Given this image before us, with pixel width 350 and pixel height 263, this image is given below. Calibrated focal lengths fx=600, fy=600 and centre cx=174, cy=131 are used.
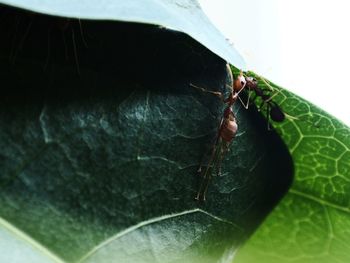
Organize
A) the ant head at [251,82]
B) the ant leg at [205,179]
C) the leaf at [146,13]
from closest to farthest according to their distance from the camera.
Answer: the leaf at [146,13] < the ant leg at [205,179] < the ant head at [251,82]

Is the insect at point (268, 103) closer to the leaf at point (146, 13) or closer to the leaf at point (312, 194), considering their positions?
the leaf at point (312, 194)

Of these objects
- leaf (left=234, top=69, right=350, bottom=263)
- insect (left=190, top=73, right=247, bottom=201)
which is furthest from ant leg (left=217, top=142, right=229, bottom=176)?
leaf (left=234, top=69, right=350, bottom=263)

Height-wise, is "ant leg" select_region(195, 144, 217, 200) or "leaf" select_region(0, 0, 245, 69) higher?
"leaf" select_region(0, 0, 245, 69)

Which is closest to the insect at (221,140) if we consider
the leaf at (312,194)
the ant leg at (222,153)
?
the ant leg at (222,153)

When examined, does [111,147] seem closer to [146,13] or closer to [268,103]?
[146,13]

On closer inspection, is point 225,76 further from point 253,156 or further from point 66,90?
point 66,90

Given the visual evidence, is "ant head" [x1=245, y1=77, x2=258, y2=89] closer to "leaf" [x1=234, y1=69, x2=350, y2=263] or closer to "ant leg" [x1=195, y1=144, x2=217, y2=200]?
"leaf" [x1=234, y1=69, x2=350, y2=263]

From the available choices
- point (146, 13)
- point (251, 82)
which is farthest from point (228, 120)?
point (146, 13)
